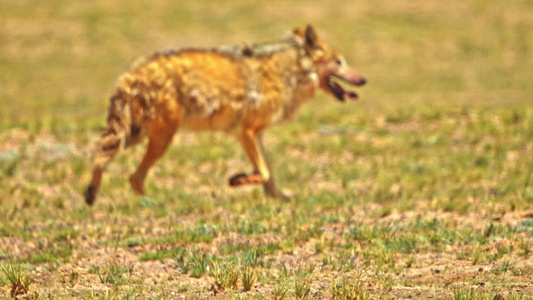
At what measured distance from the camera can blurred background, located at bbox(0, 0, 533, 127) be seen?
29.1m

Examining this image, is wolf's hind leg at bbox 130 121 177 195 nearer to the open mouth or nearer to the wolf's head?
the wolf's head

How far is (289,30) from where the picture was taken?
120 feet

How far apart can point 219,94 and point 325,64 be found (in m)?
1.95

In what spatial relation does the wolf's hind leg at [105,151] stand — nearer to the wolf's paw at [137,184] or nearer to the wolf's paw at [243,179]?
the wolf's paw at [137,184]

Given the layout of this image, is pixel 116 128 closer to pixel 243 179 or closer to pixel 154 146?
pixel 154 146

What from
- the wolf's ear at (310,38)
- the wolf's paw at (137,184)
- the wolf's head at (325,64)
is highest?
the wolf's ear at (310,38)

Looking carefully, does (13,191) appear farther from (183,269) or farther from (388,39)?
(388,39)

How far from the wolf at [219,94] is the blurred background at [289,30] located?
43.7 ft

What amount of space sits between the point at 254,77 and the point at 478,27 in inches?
1132

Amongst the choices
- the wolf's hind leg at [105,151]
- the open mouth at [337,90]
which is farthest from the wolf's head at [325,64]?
the wolf's hind leg at [105,151]

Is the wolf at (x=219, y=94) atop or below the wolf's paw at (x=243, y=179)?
atop

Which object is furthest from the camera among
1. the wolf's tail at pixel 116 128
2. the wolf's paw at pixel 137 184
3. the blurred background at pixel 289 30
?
the blurred background at pixel 289 30

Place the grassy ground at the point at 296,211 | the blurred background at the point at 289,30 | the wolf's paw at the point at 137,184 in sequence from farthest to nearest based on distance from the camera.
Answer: the blurred background at the point at 289,30
the wolf's paw at the point at 137,184
the grassy ground at the point at 296,211

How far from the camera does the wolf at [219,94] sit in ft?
34.8
